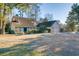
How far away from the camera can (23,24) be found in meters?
2.04

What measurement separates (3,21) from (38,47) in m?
0.53

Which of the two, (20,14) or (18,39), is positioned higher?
(20,14)

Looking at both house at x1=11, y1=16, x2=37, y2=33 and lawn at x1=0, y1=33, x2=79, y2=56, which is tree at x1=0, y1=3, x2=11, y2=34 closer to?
house at x1=11, y1=16, x2=37, y2=33

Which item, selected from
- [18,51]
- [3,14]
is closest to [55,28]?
[18,51]

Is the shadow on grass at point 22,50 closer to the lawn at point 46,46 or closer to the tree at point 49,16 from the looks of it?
the lawn at point 46,46

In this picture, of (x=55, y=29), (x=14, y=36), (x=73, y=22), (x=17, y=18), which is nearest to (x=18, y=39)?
(x=14, y=36)

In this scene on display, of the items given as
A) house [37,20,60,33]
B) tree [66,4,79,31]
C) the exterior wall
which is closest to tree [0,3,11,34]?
house [37,20,60,33]

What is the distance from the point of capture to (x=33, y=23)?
2037 mm

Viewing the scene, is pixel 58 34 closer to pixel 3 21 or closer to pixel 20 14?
pixel 20 14

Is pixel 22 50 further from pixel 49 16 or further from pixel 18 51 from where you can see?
pixel 49 16

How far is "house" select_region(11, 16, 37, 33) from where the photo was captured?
2023 millimetres

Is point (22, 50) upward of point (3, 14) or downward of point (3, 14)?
downward

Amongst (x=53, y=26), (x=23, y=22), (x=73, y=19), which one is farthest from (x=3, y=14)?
(x=73, y=19)

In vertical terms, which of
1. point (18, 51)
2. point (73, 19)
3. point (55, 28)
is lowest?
point (18, 51)
